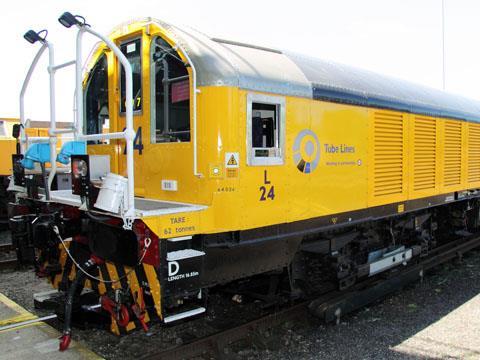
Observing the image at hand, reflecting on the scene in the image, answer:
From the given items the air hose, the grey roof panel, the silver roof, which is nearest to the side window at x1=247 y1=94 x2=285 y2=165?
the silver roof

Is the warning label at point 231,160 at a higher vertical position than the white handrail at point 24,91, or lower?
lower

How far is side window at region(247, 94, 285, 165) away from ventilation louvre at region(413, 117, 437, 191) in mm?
3048

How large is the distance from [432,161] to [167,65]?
465cm

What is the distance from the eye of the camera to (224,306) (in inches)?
245

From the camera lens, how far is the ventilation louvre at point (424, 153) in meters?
6.87

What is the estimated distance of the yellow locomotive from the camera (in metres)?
4.07

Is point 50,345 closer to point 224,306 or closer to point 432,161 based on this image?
point 224,306

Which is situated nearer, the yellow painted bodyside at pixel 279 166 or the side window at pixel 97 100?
the yellow painted bodyside at pixel 279 166

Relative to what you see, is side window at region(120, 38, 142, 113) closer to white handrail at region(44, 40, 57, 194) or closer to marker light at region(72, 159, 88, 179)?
white handrail at region(44, 40, 57, 194)

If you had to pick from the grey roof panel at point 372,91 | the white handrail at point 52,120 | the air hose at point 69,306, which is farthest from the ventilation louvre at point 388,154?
the white handrail at point 52,120

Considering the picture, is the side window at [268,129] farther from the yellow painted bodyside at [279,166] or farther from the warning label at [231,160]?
the warning label at [231,160]

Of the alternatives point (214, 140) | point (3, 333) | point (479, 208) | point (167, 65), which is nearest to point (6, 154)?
point (3, 333)

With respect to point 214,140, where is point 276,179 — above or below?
below

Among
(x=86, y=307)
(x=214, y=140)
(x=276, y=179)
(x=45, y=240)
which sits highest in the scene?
(x=214, y=140)
